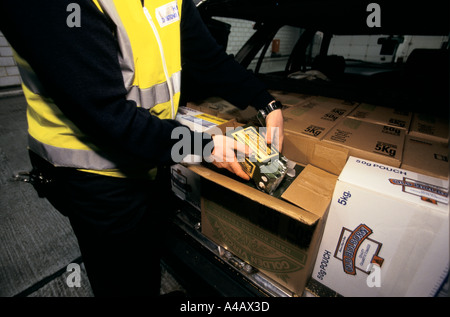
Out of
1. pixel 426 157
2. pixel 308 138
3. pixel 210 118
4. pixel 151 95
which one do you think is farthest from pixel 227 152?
pixel 426 157

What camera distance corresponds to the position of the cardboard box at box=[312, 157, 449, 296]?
0.67 m

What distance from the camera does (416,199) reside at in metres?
0.69

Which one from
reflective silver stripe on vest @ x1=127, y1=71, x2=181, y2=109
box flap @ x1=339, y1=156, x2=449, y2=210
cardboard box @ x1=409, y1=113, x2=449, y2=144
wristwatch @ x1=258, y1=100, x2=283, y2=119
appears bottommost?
box flap @ x1=339, y1=156, x2=449, y2=210

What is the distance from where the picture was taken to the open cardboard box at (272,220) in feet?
2.66

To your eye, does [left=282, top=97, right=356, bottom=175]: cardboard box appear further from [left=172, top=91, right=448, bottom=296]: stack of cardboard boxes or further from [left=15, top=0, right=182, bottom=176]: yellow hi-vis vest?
[left=15, top=0, right=182, bottom=176]: yellow hi-vis vest

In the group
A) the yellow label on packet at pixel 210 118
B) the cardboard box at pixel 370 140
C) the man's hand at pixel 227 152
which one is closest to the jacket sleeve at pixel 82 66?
the man's hand at pixel 227 152

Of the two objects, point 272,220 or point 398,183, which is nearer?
point 398,183

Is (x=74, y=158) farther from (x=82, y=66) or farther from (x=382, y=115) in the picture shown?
(x=382, y=115)

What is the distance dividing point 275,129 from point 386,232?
579 millimetres

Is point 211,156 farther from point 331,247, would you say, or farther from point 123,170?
point 331,247

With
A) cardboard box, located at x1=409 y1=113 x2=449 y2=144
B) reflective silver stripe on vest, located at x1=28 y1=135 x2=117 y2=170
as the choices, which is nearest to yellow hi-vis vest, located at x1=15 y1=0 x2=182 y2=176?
reflective silver stripe on vest, located at x1=28 y1=135 x2=117 y2=170

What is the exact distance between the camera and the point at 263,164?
896 mm
